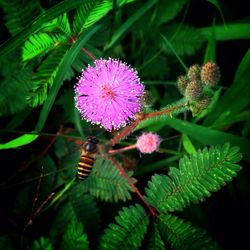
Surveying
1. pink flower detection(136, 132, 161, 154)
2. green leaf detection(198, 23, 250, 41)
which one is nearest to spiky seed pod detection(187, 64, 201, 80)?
pink flower detection(136, 132, 161, 154)

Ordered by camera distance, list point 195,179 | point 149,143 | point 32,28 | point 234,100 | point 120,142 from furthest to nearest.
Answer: point 120,142
point 234,100
point 149,143
point 195,179
point 32,28

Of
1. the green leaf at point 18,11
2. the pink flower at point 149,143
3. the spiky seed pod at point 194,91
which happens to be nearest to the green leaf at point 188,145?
the pink flower at point 149,143

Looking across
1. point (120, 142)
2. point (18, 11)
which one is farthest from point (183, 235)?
point (18, 11)

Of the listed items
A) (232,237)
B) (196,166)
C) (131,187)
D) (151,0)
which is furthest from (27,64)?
(232,237)

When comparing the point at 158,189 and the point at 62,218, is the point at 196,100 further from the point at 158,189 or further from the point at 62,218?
the point at 62,218

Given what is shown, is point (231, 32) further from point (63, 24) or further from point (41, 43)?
point (41, 43)

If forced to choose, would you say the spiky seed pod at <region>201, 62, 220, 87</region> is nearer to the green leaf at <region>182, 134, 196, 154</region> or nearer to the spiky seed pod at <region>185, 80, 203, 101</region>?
the spiky seed pod at <region>185, 80, 203, 101</region>
